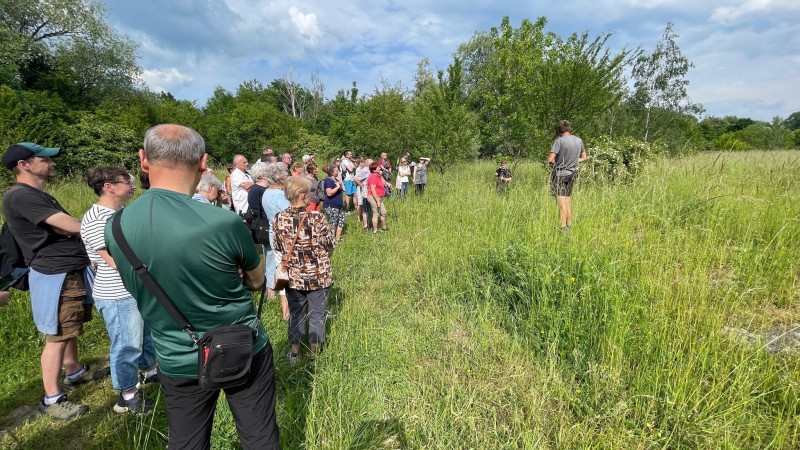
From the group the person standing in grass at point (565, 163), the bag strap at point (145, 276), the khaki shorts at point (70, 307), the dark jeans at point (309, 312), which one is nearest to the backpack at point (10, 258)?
the khaki shorts at point (70, 307)

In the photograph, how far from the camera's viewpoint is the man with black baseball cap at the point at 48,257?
8.39 ft

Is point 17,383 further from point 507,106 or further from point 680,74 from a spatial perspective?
point 680,74

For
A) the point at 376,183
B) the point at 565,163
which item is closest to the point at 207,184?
the point at 376,183

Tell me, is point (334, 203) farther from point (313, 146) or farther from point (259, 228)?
point (313, 146)

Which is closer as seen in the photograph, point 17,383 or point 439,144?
point 17,383

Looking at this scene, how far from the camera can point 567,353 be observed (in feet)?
8.86

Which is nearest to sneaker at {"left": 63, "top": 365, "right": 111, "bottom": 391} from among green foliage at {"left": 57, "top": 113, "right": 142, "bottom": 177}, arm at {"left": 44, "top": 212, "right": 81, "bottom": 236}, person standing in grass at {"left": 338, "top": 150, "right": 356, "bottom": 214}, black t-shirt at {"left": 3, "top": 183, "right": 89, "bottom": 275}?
black t-shirt at {"left": 3, "top": 183, "right": 89, "bottom": 275}

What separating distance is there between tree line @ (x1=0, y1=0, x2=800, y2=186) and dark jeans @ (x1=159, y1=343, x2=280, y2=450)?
27.9 ft

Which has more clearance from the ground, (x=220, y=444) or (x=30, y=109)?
(x=30, y=109)

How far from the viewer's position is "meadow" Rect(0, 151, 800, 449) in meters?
2.10

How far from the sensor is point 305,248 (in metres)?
3.16

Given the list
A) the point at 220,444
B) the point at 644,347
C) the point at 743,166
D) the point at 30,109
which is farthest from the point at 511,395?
the point at 30,109

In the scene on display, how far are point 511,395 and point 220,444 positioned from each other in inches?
75.6

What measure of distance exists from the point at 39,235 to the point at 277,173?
2.03 m
